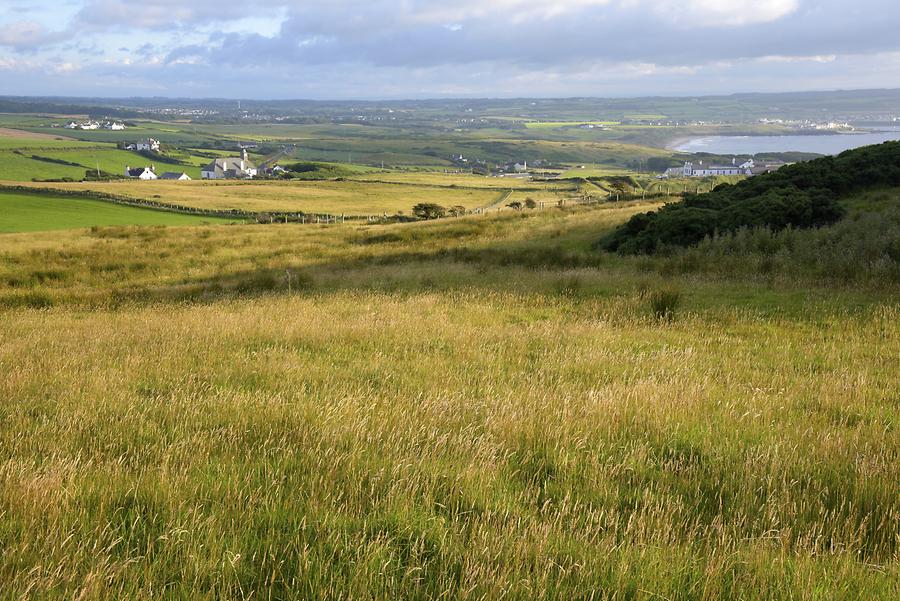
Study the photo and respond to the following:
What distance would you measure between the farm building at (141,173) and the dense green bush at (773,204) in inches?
5572

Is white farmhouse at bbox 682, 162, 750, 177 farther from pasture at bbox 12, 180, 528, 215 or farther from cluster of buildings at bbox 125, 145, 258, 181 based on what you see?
cluster of buildings at bbox 125, 145, 258, 181

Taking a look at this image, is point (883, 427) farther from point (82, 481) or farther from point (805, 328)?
point (82, 481)

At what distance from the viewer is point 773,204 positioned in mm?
22781

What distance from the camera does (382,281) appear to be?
19.6 m

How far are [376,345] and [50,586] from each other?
6743 mm

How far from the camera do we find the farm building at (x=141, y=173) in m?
143

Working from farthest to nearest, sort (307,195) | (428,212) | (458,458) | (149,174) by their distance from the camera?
(149,174) < (307,195) < (428,212) < (458,458)

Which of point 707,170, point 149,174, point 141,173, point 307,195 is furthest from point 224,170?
point 707,170

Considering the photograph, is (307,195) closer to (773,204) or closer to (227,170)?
(227,170)

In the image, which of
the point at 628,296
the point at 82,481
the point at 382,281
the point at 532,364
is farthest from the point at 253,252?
the point at 82,481

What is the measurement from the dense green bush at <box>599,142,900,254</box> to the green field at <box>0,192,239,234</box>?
51.7 m

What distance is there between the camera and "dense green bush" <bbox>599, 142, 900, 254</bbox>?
22.1 meters

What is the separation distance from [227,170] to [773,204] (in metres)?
159

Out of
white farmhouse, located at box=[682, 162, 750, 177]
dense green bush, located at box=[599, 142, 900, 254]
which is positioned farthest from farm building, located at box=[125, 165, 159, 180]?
dense green bush, located at box=[599, 142, 900, 254]
